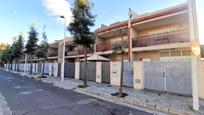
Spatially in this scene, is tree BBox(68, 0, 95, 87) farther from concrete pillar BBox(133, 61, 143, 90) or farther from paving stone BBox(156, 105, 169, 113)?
paving stone BBox(156, 105, 169, 113)

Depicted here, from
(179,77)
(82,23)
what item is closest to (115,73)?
(82,23)

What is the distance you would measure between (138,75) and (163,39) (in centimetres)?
533

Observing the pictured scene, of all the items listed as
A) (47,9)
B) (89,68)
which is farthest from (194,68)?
(47,9)

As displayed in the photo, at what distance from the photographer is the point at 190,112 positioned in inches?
244

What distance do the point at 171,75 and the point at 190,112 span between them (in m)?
3.89

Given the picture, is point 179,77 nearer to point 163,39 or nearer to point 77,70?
point 163,39

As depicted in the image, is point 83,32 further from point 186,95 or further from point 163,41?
point 186,95

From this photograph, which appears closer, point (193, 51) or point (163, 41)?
point (193, 51)

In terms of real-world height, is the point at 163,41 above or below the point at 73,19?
below

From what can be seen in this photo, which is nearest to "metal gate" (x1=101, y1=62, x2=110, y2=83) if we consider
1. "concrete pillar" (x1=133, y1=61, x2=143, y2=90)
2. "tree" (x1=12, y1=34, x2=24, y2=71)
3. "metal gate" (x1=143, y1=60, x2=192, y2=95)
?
"concrete pillar" (x1=133, y1=61, x2=143, y2=90)

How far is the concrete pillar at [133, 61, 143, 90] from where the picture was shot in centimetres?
1143

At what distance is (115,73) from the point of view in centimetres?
1357

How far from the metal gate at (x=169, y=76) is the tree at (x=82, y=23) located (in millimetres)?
5319

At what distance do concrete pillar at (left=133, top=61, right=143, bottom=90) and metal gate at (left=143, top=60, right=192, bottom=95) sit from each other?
12.7 inches
